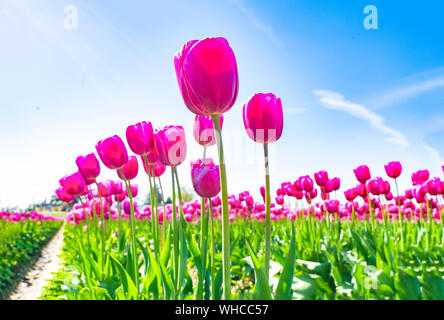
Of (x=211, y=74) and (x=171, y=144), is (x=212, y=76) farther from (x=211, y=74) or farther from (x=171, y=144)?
(x=171, y=144)

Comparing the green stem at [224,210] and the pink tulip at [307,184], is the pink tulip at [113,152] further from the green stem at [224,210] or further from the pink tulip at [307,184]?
the pink tulip at [307,184]

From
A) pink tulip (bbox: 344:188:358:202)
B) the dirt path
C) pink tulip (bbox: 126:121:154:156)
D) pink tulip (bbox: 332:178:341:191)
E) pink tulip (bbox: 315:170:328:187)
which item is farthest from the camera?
the dirt path

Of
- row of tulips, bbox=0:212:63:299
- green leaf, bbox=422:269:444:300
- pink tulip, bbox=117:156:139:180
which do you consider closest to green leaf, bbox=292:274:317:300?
green leaf, bbox=422:269:444:300

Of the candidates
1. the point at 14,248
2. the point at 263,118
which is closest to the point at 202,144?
the point at 263,118

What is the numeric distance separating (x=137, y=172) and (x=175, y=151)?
1.95 ft

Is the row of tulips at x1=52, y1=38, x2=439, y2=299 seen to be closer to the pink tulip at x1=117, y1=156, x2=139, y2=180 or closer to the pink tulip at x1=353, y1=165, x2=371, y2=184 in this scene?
the pink tulip at x1=117, y1=156, x2=139, y2=180

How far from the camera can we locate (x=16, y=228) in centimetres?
900

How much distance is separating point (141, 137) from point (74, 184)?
53.1 inches

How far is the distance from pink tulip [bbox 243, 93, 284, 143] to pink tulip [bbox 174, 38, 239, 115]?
121mm

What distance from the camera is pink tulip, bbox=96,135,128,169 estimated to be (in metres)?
1.48
